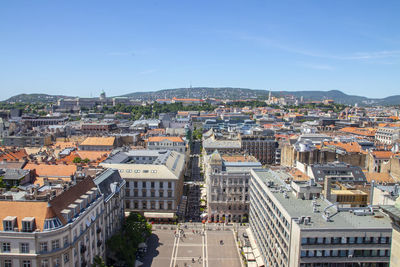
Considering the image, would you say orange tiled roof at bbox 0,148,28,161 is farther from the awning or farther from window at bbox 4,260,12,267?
window at bbox 4,260,12,267

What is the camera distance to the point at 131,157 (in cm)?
12125

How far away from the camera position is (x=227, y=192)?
94.5m

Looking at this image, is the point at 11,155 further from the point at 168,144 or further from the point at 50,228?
the point at 50,228

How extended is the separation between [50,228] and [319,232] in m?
37.7

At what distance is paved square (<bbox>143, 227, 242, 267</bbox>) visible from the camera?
72.0 metres

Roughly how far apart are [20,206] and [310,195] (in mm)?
48531

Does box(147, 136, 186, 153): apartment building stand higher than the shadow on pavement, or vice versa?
box(147, 136, 186, 153): apartment building

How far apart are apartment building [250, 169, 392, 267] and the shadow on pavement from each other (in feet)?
83.9

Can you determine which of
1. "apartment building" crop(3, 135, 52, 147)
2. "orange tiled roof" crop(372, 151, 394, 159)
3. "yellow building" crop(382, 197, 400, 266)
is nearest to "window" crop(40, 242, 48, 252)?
"yellow building" crop(382, 197, 400, 266)

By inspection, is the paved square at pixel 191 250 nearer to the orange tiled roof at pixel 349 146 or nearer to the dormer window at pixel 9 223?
the dormer window at pixel 9 223

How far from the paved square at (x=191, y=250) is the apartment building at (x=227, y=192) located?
24.0 ft

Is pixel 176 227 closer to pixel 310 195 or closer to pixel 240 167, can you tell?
pixel 240 167

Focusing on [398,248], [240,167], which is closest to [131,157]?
[240,167]

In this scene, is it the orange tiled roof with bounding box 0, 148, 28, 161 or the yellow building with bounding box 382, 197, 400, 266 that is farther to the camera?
the orange tiled roof with bounding box 0, 148, 28, 161
